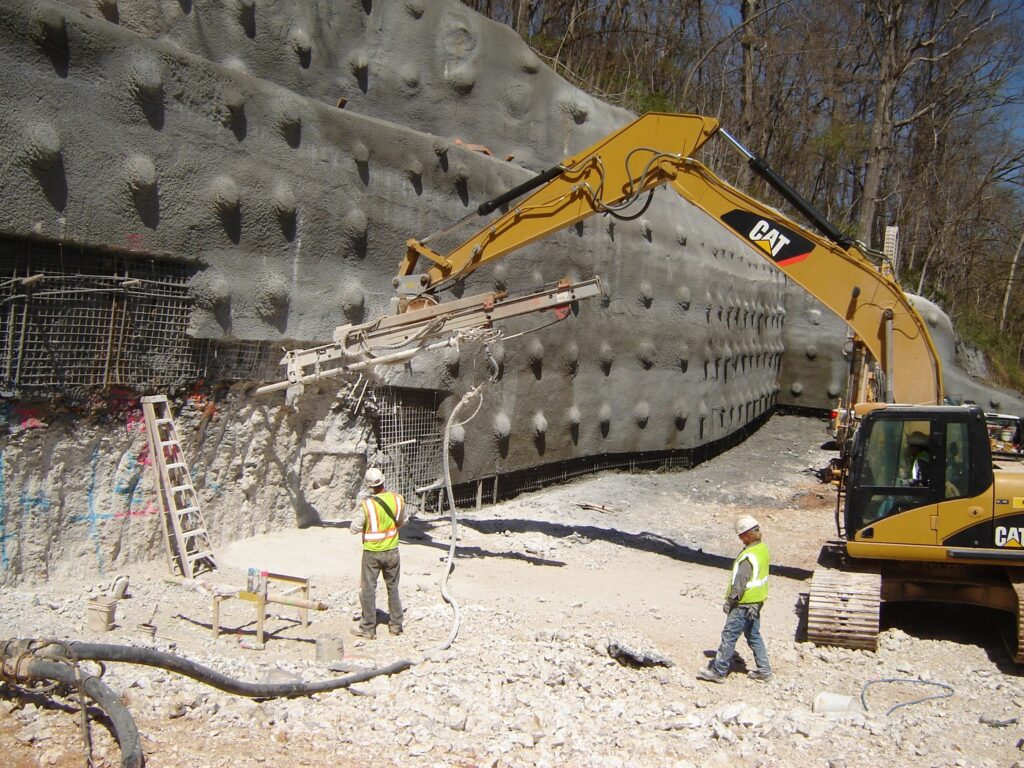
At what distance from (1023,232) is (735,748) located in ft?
92.5

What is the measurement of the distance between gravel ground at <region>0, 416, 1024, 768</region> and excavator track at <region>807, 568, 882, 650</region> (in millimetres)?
105

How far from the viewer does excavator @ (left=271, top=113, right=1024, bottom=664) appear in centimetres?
734

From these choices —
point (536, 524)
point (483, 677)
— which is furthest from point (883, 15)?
point (483, 677)

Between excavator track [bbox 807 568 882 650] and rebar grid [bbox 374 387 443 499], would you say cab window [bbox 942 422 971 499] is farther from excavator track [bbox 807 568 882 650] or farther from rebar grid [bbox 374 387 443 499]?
rebar grid [bbox 374 387 443 499]

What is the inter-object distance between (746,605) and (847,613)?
1.22 m

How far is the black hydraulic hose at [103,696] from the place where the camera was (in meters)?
4.30

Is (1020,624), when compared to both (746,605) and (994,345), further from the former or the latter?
(994,345)

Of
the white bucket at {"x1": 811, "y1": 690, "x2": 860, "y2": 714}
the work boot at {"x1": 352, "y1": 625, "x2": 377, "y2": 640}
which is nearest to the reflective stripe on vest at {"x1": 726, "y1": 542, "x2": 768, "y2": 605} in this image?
the white bucket at {"x1": 811, "y1": 690, "x2": 860, "y2": 714}

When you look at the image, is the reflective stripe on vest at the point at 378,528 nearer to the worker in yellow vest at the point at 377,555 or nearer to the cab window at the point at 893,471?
the worker in yellow vest at the point at 377,555

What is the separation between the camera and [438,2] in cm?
1126

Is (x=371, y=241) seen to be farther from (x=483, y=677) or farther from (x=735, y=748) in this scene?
(x=735, y=748)

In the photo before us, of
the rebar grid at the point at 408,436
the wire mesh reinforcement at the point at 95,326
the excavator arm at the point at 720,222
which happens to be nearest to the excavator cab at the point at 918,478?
the excavator arm at the point at 720,222

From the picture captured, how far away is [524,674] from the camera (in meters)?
6.24

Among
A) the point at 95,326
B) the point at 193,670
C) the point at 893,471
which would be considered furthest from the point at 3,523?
the point at 893,471
